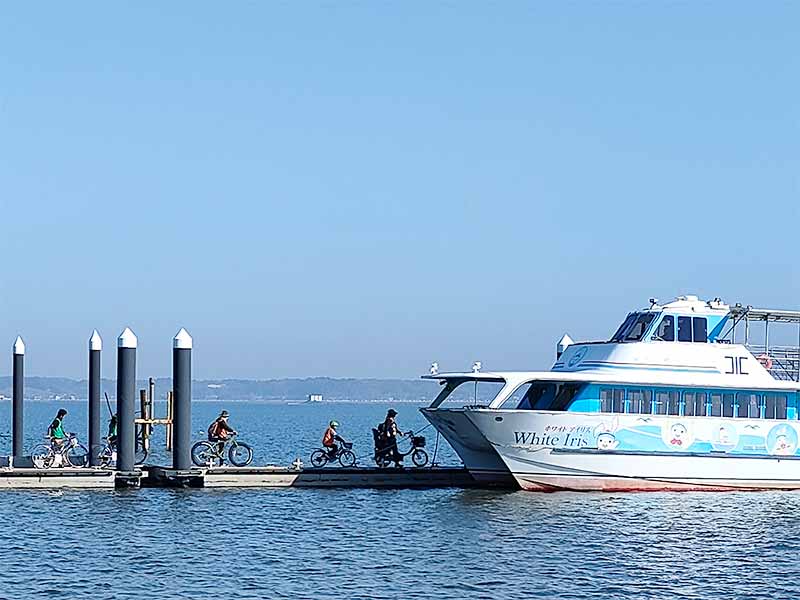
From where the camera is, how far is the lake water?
28.4m

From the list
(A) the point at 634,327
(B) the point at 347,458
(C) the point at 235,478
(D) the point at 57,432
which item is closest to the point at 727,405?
(A) the point at 634,327

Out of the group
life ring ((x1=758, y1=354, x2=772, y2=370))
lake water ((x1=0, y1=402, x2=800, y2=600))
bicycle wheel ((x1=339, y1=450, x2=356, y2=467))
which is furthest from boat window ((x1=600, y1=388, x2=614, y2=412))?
bicycle wheel ((x1=339, y1=450, x2=356, y2=467))

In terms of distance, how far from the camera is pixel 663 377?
41.3 metres

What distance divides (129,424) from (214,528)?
536 cm

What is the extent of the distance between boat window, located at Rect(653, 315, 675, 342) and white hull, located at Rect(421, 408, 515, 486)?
5.69 meters

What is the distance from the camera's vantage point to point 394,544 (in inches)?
1318

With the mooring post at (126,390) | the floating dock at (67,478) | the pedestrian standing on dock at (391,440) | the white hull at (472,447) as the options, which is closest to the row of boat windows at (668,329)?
the white hull at (472,447)

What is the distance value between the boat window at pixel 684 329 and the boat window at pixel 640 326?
81 centimetres

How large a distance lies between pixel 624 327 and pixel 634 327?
1.51 ft

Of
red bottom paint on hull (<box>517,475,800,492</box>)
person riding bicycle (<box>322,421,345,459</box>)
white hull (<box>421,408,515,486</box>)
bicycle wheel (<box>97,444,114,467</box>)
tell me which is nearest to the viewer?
white hull (<box>421,408,515,486</box>)

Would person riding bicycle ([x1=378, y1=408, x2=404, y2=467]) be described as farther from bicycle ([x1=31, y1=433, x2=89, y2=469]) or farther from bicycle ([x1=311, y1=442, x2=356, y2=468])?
bicycle ([x1=31, y1=433, x2=89, y2=469])

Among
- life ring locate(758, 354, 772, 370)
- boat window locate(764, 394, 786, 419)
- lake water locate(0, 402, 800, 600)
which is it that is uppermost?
life ring locate(758, 354, 772, 370)

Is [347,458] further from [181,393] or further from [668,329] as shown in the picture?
[668,329]

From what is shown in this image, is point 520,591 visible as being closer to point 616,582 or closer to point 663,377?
point 616,582
